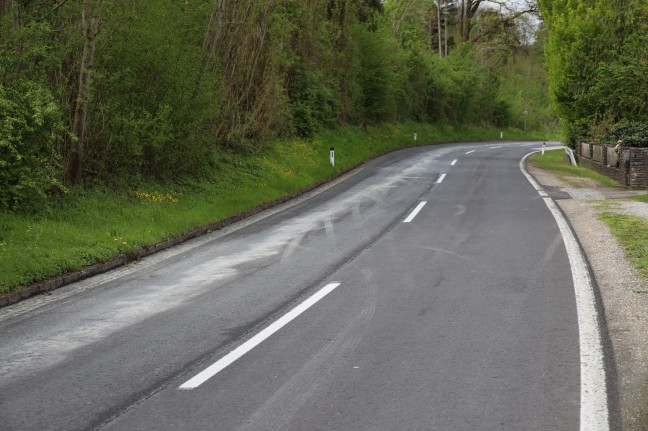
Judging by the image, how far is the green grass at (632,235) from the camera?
9.99m

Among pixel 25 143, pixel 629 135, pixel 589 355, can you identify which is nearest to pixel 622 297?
pixel 589 355

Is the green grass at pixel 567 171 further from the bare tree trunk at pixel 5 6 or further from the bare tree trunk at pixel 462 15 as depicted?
the bare tree trunk at pixel 462 15

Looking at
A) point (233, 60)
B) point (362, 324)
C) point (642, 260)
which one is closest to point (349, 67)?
point (233, 60)

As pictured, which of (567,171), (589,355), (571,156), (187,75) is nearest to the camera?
(589,355)

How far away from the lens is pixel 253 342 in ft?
22.1

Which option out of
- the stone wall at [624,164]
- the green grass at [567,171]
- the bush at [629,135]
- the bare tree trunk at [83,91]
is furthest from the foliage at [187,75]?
the green grass at [567,171]

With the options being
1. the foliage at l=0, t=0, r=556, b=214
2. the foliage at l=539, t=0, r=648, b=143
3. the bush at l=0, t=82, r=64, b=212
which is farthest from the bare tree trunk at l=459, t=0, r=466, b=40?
the bush at l=0, t=82, r=64, b=212

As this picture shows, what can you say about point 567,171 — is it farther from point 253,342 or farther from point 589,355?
point 253,342

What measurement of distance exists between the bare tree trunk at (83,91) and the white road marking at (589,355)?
30.7ft

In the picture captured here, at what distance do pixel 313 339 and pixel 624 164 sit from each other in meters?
17.9

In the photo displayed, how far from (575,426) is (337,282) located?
4933 millimetres

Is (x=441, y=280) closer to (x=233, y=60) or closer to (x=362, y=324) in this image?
(x=362, y=324)

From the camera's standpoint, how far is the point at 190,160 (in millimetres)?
18234

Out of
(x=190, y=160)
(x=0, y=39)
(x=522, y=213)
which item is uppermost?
(x=0, y=39)
